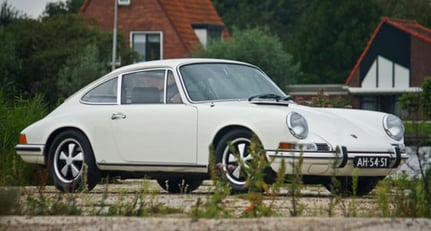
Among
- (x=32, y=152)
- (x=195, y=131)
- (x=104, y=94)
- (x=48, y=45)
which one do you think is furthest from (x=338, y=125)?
(x=48, y=45)

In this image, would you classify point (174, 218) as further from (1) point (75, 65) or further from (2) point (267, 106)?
(1) point (75, 65)

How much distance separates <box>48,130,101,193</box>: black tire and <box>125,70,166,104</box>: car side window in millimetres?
580

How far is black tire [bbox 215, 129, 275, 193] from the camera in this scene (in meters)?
12.1

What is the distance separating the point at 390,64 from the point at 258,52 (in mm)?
13677

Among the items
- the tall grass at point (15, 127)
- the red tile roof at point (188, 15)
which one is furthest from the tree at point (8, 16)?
the tall grass at point (15, 127)

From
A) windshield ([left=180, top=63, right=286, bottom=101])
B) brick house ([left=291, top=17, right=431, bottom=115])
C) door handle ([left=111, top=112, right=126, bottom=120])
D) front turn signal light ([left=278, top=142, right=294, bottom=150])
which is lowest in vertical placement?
brick house ([left=291, top=17, right=431, bottom=115])

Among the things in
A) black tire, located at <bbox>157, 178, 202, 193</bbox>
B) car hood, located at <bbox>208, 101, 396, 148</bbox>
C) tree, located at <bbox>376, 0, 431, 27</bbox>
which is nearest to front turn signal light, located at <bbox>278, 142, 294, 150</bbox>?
car hood, located at <bbox>208, 101, 396, 148</bbox>

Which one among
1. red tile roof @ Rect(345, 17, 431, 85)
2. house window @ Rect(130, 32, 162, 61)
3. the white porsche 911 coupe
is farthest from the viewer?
red tile roof @ Rect(345, 17, 431, 85)

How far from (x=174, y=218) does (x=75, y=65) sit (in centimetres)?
5474

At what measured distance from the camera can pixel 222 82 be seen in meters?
13.3

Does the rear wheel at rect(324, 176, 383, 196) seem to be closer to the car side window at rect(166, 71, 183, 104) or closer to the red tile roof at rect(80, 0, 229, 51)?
the car side window at rect(166, 71, 183, 104)

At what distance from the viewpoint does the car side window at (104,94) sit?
45.0 feet

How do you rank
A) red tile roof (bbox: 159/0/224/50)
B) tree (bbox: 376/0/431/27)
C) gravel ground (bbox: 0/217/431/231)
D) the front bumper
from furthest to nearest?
1. tree (bbox: 376/0/431/27)
2. red tile roof (bbox: 159/0/224/50)
3. the front bumper
4. gravel ground (bbox: 0/217/431/231)

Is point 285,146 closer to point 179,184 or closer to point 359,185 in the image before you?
point 359,185
